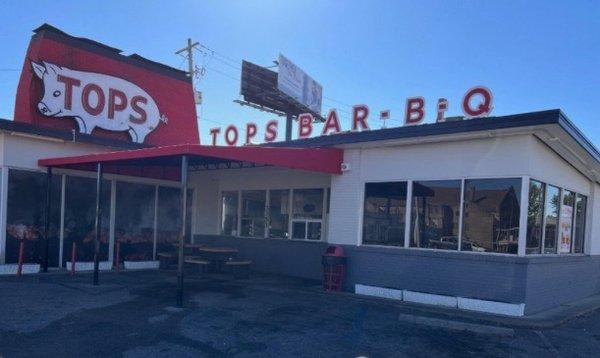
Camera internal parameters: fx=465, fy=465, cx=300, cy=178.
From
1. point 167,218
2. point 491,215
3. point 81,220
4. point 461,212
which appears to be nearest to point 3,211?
point 81,220

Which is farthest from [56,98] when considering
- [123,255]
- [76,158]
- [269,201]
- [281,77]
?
[281,77]

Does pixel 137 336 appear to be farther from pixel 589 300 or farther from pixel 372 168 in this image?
pixel 589 300

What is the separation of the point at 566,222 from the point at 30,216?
50.5 feet

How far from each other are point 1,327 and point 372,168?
8745 mm

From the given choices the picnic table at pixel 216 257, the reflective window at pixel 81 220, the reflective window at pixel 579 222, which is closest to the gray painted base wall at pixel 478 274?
the reflective window at pixel 579 222

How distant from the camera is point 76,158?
494 inches

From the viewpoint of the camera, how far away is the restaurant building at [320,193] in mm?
10219

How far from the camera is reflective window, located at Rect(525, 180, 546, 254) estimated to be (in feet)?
34.3

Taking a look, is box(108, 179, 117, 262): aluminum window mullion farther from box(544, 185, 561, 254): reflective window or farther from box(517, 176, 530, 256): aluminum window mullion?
box(544, 185, 561, 254): reflective window

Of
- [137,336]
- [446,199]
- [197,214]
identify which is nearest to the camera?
[137,336]

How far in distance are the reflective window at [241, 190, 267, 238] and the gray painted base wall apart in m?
5.18

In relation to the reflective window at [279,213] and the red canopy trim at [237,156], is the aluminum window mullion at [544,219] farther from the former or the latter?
the reflective window at [279,213]

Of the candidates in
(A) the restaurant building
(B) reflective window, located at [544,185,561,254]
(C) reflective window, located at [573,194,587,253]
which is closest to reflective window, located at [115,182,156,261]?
(A) the restaurant building

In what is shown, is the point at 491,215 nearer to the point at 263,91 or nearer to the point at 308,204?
the point at 308,204
